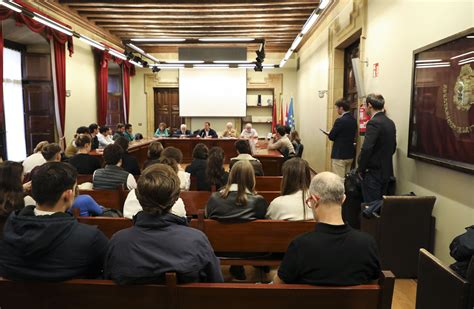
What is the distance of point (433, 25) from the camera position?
3303 mm

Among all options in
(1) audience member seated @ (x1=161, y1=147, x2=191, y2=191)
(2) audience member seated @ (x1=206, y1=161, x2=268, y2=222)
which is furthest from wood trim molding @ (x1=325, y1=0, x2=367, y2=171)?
(2) audience member seated @ (x1=206, y1=161, x2=268, y2=222)

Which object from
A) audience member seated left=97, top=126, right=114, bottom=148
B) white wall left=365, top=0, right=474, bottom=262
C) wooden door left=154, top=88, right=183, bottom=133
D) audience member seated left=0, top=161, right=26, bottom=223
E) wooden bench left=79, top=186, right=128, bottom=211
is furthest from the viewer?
wooden door left=154, top=88, right=183, bottom=133

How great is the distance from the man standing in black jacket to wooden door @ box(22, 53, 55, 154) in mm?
6846

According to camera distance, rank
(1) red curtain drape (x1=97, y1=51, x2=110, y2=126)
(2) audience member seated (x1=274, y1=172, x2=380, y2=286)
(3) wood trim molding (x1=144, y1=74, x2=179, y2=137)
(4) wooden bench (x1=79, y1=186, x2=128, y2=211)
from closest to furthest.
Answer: (2) audience member seated (x1=274, y1=172, x2=380, y2=286) < (4) wooden bench (x1=79, y1=186, x2=128, y2=211) < (1) red curtain drape (x1=97, y1=51, x2=110, y2=126) < (3) wood trim molding (x1=144, y1=74, x2=179, y2=137)

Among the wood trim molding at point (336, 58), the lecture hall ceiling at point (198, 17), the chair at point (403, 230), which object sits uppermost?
the lecture hall ceiling at point (198, 17)

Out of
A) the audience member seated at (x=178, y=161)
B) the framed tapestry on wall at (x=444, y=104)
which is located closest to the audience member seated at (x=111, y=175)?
the audience member seated at (x=178, y=161)

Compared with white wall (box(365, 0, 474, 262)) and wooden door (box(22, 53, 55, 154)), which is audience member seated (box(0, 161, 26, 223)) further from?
wooden door (box(22, 53, 55, 154))

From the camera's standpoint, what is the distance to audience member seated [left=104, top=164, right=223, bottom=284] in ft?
4.24

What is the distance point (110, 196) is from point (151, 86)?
10721 mm

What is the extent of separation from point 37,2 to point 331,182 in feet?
24.7

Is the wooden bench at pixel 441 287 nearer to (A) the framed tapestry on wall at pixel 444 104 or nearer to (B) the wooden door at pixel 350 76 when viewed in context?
(A) the framed tapestry on wall at pixel 444 104

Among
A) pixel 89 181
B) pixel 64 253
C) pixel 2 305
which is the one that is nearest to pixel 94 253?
pixel 64 253

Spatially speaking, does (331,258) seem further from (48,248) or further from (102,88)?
(102,88)

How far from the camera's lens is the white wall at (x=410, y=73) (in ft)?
9.37
